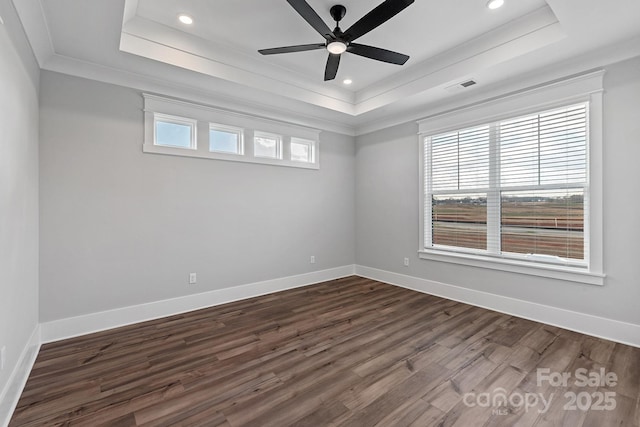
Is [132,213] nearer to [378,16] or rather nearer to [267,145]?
[267,145]

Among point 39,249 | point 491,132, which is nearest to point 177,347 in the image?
point 39,249

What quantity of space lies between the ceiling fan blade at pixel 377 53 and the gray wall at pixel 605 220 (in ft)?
6.47

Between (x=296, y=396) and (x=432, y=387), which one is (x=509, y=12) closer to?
(x=432, y=387)

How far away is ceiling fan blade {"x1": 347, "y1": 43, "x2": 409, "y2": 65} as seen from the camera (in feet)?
8.58

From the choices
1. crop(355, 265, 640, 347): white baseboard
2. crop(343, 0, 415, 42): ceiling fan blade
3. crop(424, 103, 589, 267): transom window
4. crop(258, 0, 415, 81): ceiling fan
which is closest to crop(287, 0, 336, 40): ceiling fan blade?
crop(258, 0, 415, 81): ceiling fan

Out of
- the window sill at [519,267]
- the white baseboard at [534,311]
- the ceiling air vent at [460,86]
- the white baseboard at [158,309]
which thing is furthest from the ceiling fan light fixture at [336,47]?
the white baseboard at [534,311]

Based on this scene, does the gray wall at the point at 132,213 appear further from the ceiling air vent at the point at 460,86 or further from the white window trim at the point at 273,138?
the ceiling air vent at the point at 460,86

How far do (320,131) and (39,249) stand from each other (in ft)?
13.1

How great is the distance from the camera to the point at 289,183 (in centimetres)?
465

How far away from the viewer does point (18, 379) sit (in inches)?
81.9

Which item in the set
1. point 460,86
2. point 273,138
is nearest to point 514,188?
point 460,86

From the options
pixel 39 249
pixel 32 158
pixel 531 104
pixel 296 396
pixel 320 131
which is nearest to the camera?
pixel 296 396

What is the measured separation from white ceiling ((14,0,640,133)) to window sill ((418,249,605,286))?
2142 millimetres

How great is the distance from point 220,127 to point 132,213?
1.60 m
